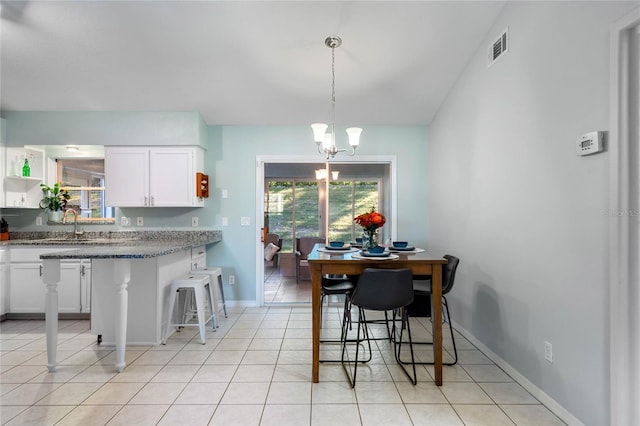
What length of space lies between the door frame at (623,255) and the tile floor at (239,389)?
49cm

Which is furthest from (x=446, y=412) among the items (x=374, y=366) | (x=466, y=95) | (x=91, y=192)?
(x=91, y=192)

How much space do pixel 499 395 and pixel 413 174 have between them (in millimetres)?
2696

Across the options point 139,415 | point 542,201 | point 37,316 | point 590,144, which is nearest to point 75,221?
point 37,316

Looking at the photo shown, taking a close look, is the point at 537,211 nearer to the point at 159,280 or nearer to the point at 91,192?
the point at 159,280

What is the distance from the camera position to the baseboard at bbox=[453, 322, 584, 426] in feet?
6.01

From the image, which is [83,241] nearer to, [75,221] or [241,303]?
[75,221]

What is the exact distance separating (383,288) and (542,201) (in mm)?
1152

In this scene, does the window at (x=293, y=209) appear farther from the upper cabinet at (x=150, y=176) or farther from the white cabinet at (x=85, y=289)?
the white cabinet at (x=85, y=289)

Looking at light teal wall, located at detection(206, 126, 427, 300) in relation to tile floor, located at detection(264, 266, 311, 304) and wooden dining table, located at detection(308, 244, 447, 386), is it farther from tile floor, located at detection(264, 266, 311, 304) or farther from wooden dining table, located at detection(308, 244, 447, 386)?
wooden dining table, located at detection(308, 244, 447, 386)

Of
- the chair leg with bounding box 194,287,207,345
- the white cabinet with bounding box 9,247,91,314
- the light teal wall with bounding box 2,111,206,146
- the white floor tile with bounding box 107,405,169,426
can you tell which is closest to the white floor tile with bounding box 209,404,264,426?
the white floor tile with bounding box 107,405,169,426

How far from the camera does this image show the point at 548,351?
6.56 ft

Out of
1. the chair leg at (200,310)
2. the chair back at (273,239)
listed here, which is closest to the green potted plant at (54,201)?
the chair leg at (200,310)

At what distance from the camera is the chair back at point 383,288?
7.20 ft

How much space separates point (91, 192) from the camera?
429 cm
